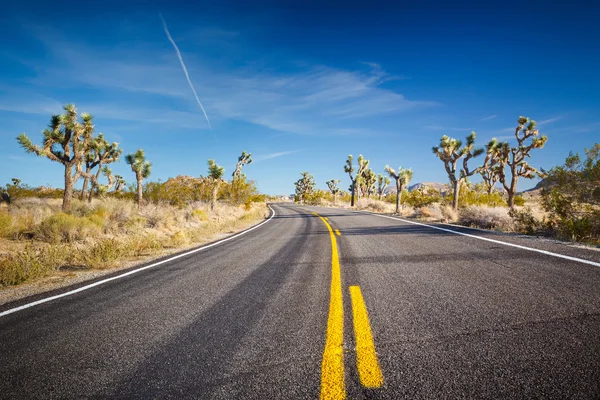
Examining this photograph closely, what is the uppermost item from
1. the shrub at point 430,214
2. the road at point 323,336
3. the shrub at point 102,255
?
the shrub at point 430,214

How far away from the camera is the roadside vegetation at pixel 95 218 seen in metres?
6.27

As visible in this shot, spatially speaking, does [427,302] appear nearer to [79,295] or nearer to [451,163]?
[79,295]

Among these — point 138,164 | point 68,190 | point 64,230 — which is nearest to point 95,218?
point 64,230

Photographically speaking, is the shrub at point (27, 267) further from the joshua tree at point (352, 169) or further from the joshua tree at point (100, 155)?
the joshua tree at point (352, 169)

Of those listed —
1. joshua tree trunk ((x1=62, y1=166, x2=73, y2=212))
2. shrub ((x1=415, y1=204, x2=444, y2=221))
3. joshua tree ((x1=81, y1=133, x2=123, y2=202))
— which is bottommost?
shrub ((x1=415, y1=204, x2=444, y2=221))

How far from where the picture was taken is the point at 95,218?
11.5m

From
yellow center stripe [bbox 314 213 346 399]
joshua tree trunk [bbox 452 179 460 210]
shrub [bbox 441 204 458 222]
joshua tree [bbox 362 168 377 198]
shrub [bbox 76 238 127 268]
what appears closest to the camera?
yellow center stripe [bbox 314 213 346 399]

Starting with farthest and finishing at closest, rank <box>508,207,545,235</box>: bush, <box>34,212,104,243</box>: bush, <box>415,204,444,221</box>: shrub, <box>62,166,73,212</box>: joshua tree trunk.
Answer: <box>62,166,73,212</box>: joshua tree trunk → <box>415,204,444,221</box>: shrub → <box>34,212,104,243</box>: bush → <box>508,207,545,235</box>: bush

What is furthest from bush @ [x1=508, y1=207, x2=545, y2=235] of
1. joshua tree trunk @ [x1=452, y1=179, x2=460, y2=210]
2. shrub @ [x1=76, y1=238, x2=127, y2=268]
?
shrub @ [x1=76, y1=238, x2=127, y2=268]

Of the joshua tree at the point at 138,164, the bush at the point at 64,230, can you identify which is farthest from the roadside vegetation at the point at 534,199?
the joshua tree at the point at 138,164

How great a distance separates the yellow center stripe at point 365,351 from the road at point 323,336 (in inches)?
0.4

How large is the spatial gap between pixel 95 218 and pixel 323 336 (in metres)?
13.0

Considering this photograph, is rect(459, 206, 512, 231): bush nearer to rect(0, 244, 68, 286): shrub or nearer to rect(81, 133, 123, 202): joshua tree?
rect(0, 244, 68, 286): shrub

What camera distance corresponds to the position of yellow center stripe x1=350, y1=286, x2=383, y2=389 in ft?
5.91
